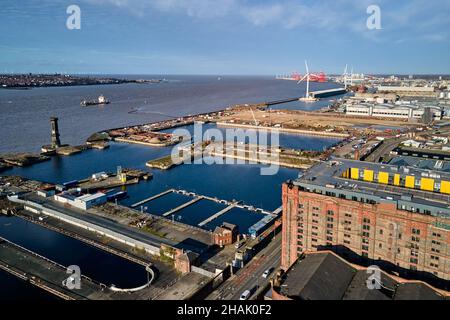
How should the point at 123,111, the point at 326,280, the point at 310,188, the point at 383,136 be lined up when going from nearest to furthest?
1. the point at 326,280
2. the point at 310,188
3. the point at 383,136
4. the point at 123,111

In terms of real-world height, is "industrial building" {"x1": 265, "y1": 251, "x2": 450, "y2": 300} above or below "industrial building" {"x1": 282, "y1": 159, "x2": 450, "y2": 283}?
below

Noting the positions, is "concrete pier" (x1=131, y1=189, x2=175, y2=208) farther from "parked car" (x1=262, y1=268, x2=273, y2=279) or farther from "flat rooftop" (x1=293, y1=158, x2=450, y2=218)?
"flat rooftop" (x1=293, y1=158, x2=450, y2=218)

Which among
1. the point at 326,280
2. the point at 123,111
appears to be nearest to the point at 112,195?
the point at 326,280

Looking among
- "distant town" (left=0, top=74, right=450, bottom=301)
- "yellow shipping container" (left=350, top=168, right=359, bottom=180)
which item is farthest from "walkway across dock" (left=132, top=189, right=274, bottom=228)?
"yellow shipping container" (left=350, top=168, right=359, bottom=180)

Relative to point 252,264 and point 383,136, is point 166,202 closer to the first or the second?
point 252,264

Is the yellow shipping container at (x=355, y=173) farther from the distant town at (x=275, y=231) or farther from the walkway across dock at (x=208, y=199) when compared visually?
the walkway across dock at (x=208, y=199)

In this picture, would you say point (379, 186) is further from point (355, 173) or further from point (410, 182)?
point (355, 173)

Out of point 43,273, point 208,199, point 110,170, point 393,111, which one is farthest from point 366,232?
point 393,111
